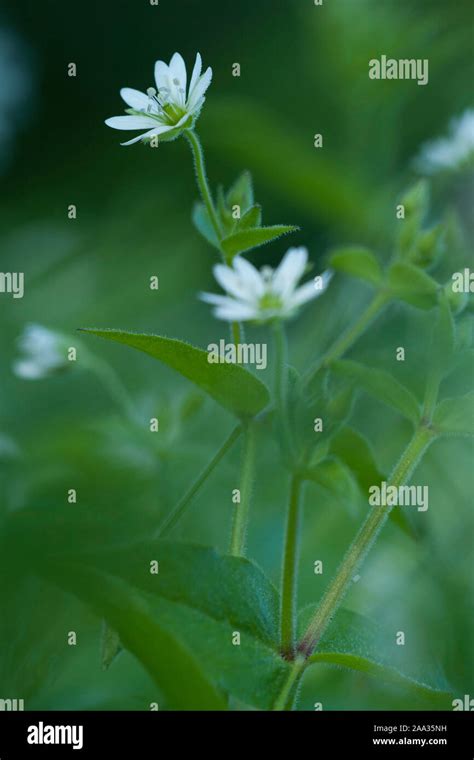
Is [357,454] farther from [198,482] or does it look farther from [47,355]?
[47,355]

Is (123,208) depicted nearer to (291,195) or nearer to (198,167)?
(291,195)

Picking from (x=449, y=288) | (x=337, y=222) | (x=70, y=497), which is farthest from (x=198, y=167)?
(x=337, y=222)

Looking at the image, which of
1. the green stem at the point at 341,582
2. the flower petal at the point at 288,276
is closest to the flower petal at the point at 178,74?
the flower petal at the point at 288,276

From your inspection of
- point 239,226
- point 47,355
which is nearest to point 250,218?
point 239,226

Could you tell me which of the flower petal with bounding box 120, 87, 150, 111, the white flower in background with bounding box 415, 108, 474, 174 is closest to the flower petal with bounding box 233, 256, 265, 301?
the flower petal with bounding box 120, 87, 150, 111

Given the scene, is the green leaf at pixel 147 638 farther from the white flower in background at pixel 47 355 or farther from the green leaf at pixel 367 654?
the white flower in background at pixel 47 355

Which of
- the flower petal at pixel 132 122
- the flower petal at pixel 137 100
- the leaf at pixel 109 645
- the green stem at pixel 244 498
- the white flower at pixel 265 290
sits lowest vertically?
the leaf at pixel 109 645

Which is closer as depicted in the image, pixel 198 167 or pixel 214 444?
pixel 198 167
